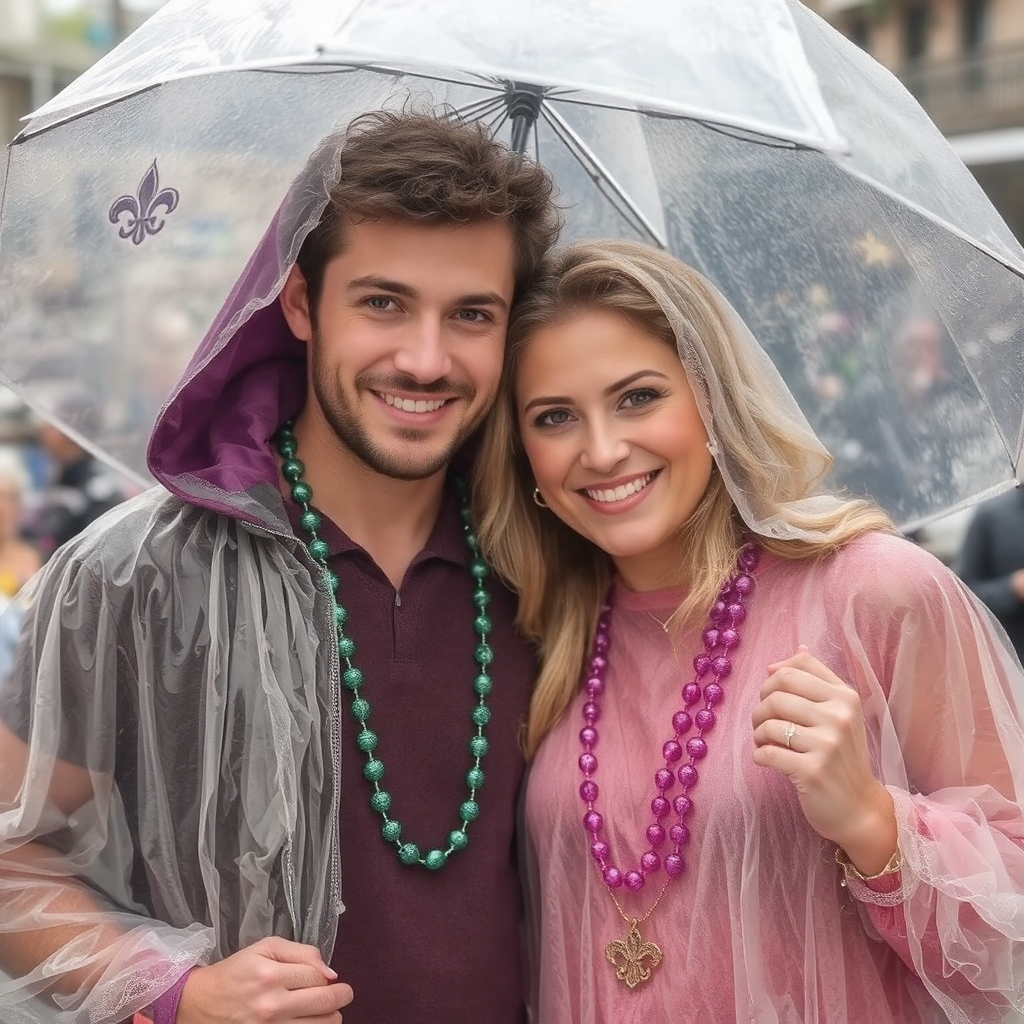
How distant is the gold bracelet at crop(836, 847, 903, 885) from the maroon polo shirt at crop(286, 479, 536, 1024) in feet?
2.11

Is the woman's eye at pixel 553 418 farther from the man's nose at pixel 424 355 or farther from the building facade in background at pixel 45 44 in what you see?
the building facade in background at pixel 45 44

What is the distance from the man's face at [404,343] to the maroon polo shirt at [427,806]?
0.20 metres

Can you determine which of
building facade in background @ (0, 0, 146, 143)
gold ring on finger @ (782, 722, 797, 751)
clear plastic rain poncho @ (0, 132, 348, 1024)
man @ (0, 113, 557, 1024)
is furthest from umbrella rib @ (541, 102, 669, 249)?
building facade in background @ (0, 0, 146, 143)

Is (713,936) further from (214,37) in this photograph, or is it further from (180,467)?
(214,37)

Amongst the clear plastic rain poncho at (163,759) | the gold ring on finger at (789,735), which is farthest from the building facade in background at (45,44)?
the gold ring on finger at (789,735)

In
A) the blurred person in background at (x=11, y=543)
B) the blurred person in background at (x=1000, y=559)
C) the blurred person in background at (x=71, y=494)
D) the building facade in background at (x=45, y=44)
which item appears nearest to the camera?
the blurred person in background at (x=1000, y=559)

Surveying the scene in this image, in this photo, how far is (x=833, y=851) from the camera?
2.22 m

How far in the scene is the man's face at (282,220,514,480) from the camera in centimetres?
250

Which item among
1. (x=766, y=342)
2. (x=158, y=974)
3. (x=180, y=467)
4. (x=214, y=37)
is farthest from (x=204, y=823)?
(x=766, y=342)

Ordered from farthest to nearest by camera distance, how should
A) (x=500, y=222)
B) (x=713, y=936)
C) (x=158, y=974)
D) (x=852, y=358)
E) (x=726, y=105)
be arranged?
(x=852, y=358) → (x=500, y=222) → (x=713, y=936) → (x=158, y=974) → (x=726, y=105)

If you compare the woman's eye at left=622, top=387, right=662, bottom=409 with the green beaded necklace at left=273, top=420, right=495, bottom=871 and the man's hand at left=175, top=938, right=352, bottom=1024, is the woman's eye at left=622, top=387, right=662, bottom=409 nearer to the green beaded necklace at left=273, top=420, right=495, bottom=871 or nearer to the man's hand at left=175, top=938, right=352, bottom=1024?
the green beaded necklace at left=273, top=420, right=495, bottom=871

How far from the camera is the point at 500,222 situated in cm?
262

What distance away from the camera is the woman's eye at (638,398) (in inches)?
99.0

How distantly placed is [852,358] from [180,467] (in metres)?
1.49
